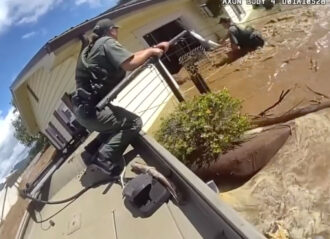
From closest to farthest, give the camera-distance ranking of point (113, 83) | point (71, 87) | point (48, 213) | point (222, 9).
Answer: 1. point (113, 83)
2. point (48, 213)
3. point (71, 87)
4. point (222, 9)

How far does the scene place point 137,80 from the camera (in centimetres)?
1088

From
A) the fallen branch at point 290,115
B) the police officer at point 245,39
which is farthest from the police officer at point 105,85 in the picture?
the police officer at point 245,39

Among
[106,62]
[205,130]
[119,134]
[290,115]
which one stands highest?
[106,62]

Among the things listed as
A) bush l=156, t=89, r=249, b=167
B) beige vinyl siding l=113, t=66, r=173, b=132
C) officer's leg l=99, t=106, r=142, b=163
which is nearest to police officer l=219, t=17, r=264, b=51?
beige vinyl siding l=113, t=66, r=173, b=132

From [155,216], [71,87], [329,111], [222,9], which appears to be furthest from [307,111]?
[222,9]

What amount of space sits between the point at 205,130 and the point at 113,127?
1.77 m

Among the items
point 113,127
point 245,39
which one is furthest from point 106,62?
point 245,39

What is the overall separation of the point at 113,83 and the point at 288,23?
32.4 feet

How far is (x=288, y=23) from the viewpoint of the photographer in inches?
520

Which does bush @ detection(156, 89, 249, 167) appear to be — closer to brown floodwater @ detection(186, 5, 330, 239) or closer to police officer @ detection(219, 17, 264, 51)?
brown floodwater @ detection(186, 5, 330, 239)

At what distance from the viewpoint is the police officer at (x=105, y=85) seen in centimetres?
449

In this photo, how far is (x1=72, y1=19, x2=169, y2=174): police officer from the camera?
4488 millimetres

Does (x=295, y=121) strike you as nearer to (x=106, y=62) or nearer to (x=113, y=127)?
(x=113, y=127)

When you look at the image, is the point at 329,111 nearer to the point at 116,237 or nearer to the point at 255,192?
the point at 255,192
